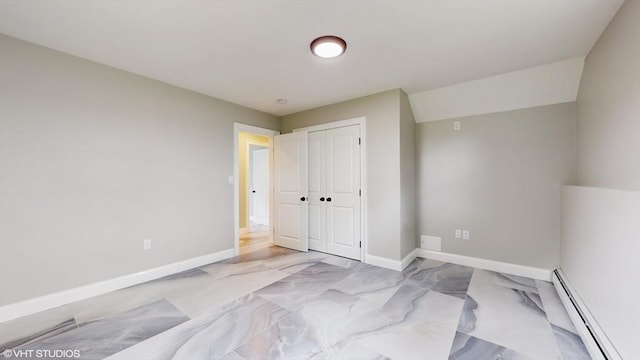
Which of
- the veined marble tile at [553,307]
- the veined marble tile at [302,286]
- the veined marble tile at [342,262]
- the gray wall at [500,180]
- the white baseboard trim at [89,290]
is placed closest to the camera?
the veined marble tile at [553,307]

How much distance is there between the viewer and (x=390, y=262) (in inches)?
129

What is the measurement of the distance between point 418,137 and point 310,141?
5.74 feet

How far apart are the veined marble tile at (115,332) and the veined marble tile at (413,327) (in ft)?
5.34

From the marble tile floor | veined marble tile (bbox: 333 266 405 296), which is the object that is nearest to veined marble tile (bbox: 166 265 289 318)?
the marble tile floor

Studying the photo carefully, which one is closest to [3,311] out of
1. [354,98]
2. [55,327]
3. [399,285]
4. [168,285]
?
[55,327]

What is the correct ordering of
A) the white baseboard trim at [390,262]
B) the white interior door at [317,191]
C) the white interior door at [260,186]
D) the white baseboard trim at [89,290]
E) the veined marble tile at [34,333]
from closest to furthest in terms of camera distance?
1. the veined marble tile at [34,333]
2. the white baseboard trim at [89,290]
3. the white baseboard trim at [390,262]
4. the white interior door at [317,191]
5. the white interior door at [260,186]

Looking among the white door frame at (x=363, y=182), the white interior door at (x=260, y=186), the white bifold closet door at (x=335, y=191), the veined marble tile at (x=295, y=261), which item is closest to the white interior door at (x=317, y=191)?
the white bifold closet door at (x=335, y=191)

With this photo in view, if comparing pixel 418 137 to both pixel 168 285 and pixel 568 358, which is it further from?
pixel 168 285

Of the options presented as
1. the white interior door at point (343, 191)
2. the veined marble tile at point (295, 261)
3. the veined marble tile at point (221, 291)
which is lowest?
the veined marble tile at point (295, 261)

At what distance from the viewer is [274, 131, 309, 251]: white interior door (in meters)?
4.12

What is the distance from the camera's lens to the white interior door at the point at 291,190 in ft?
13.5

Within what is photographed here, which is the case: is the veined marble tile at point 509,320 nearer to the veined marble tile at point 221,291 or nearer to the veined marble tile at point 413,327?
the veined marble tile at point 413,327

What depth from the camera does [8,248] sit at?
2070mm

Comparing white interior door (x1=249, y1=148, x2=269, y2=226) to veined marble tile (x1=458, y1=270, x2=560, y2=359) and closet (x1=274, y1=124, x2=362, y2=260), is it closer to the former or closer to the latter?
closet (x1=274, y1=124, x2=362, y2=260)
